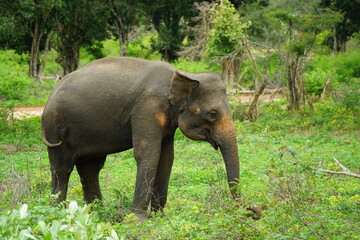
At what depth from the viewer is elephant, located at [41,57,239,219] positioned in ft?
26.0

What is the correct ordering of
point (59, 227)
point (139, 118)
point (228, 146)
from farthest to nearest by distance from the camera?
point (139, 118) < point (228, 146) < point (59, 227)

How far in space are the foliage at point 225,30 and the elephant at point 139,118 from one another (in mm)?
14498

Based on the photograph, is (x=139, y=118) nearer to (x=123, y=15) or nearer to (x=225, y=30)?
(x=225, y=30)

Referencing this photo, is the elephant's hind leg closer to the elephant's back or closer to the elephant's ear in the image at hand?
the elephant's back

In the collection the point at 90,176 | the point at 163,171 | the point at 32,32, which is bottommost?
the point at 32,32

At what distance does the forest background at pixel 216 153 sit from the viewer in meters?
6.20

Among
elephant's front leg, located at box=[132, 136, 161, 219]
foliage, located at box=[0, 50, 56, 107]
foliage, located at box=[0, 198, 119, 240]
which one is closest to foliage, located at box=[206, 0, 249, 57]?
foliage, located at box=[0, 50, 56, 107]

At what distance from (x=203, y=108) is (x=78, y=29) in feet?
99.5

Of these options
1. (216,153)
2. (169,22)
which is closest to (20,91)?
(216,153)

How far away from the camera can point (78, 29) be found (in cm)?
3712

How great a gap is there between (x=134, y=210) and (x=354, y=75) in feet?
96.8

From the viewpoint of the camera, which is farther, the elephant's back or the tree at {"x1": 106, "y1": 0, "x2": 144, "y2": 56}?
the tree at {"x1": 106, "y1": 0, "x2": 144, "y2": 56}

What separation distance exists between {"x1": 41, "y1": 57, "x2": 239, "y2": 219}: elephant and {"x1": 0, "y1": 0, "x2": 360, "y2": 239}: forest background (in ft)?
1.56

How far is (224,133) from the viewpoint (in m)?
7.81
